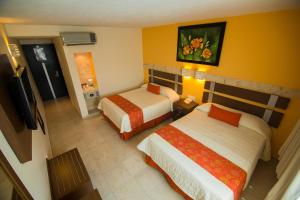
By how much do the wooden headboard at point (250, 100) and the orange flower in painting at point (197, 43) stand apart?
2.67 ft

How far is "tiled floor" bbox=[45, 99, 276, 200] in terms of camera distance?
2.02 metres

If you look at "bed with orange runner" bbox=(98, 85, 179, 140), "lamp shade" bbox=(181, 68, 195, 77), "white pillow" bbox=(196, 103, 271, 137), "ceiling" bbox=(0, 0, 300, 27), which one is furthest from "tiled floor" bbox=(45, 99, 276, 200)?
"ceiling" bbox=(0, 0, 300, 27)

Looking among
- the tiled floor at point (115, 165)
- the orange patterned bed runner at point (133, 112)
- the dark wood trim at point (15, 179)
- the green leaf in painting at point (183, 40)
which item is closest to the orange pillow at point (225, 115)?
the tiled floor at point (115, 165)

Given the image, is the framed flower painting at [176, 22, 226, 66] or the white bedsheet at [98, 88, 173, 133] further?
the white bedsheet at [98, 88, 173, 133]

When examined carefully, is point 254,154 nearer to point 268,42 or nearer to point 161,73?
point 268,42

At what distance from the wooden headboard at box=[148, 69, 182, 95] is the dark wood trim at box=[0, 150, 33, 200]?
3376mm

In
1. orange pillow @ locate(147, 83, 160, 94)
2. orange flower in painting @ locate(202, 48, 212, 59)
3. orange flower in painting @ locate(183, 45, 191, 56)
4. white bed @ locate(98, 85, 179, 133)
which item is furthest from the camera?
orange pillow @ locate(147, 83, 160, 94)

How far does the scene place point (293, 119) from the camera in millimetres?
2100

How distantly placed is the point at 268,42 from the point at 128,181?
10.3 ft

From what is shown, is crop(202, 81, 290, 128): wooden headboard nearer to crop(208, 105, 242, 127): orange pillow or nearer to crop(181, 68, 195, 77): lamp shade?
crop(208, 105, 242, 127): orange pillow

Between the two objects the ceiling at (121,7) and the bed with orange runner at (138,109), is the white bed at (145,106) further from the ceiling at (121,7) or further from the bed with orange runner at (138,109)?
the ceiling at (121,7)

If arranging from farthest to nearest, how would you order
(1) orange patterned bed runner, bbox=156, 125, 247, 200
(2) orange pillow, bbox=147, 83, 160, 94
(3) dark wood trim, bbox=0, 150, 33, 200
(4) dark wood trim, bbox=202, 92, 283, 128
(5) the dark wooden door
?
(5) the dark wooden door, (2) orange pillow, bbox=147, 83, 160, 94, (4) dark wood trim, bbox=202, 92, 283, 128, (1) orange patterned bed runner, bbox=156, 125, 247, 200, (3) dark wood trim, bbox=0, 150, 33, 200

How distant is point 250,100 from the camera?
8.13ft

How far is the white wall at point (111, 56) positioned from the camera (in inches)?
127
